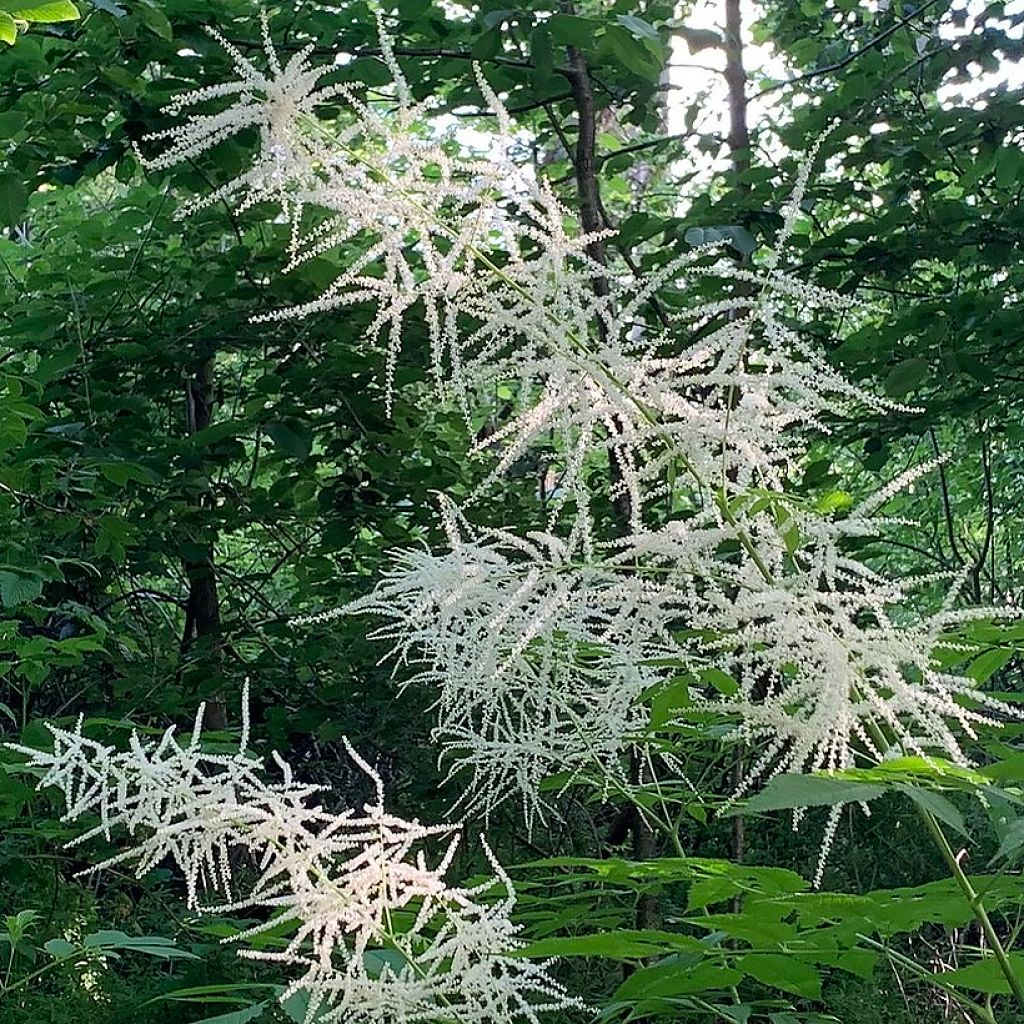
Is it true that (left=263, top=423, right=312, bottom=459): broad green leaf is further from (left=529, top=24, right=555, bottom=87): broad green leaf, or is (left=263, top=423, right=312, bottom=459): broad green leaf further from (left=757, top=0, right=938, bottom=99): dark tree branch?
(left=757, top=0, right=938, bottom=99): dark tree branch

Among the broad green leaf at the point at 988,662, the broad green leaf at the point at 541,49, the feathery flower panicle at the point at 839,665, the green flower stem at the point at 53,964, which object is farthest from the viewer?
the broad green leaf at the point at 541,49

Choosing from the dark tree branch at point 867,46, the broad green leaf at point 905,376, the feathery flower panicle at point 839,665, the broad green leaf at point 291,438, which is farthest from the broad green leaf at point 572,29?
the feathery flower panicle at point 839,665

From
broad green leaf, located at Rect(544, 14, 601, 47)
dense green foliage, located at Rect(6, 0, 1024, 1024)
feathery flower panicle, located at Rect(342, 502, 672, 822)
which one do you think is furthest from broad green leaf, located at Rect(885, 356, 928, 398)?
feathery flower panicle, located at Rect(342, 502, 672, 822)

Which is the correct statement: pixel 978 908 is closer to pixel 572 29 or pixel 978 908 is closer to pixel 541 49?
pixel 572 29

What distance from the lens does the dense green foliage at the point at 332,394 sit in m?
3.11

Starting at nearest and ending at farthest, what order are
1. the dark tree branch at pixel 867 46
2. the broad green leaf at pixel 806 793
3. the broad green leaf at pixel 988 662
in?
the broad green leaf at pixel 806 793
the broad green leaf at pixel 988 662
the dark tree branch at pixel 867 46

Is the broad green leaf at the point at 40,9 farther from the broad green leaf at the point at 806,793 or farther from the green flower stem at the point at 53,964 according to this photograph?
the green flower stem at the point at 53,964

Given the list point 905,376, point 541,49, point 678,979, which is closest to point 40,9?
point 678,979

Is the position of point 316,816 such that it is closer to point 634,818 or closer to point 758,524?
point 758,524

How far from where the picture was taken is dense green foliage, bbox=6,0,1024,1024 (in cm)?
311

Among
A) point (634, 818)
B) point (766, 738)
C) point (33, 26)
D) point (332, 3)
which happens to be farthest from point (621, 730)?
point (33, 26)

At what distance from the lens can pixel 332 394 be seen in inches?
154

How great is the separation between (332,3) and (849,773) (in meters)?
2.93

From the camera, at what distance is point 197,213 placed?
4.16 meters
